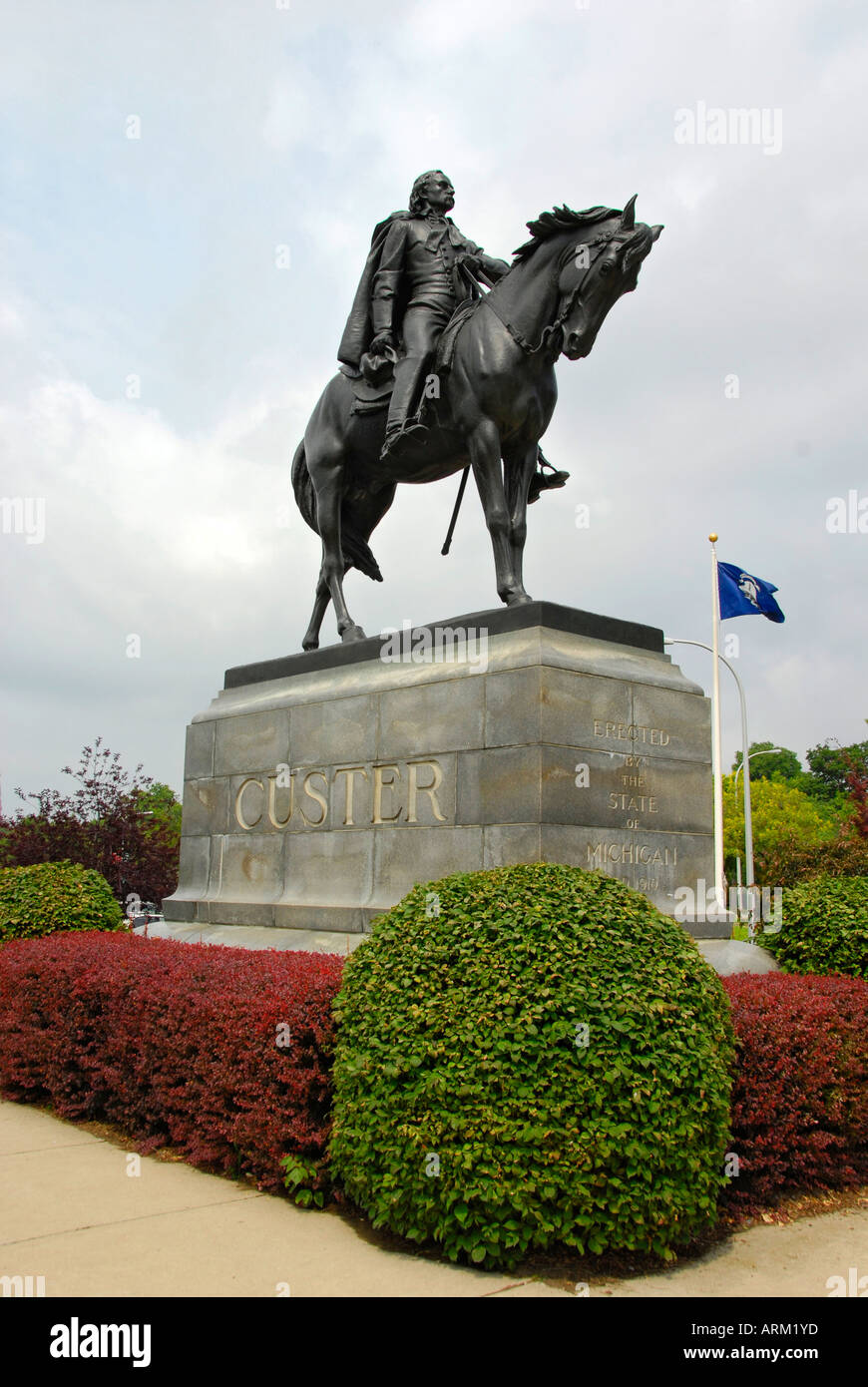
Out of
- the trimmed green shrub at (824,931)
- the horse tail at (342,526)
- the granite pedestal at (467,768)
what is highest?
the horse tail at (342,526)

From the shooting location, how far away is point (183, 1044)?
20.8 ft

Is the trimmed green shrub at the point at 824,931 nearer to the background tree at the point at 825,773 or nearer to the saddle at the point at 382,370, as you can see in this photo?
the saddle at the point at 382,370

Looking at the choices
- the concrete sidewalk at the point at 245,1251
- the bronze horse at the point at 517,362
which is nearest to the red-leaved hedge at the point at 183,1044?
the concrete sidewalk at the point at 245,1251

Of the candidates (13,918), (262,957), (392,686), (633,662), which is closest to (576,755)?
(633,662)

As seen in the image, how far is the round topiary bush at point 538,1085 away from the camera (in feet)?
14.4

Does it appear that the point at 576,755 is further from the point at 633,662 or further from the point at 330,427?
the point at 330,427

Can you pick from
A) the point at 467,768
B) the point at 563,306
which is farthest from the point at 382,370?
the point at 467,768

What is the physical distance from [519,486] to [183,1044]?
5382 millimetres

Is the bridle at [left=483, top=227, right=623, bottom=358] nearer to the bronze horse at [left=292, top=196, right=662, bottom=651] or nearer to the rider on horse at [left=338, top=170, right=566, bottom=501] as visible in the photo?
the bronze horse at [left=292, top=196, right=662, bottom=651]

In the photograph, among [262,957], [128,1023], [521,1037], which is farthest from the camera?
[262,957]

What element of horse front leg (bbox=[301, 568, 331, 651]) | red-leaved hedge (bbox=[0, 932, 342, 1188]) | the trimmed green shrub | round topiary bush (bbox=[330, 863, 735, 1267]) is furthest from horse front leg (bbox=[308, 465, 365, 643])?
round topiary bush (bbox=[330, 863, 735, 1267])

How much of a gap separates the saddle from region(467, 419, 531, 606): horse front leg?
739 mm

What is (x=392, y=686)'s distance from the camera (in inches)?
353
